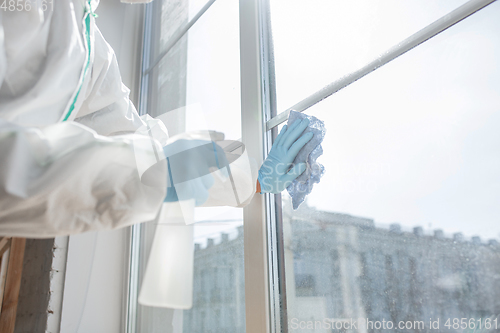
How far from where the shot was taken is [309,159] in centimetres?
91

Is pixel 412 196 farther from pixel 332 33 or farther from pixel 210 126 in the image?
pixel 210 126

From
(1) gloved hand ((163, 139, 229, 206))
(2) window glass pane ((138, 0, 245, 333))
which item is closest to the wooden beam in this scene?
(2) window glass pane ((138, 0, 245, 333))

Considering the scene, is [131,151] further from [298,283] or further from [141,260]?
[141,260]

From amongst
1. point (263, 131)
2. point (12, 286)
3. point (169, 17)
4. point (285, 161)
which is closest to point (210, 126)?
point (263, 131)

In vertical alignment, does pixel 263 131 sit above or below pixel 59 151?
above

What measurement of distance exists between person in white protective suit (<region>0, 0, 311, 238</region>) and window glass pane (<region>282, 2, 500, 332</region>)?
138 millimetres

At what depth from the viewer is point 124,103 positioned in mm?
1155

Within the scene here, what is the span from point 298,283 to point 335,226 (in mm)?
190

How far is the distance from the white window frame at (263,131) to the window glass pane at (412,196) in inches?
1.2

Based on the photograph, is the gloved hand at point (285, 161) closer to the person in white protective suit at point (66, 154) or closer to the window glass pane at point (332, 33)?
the person in white protective suit at point (66, 154)

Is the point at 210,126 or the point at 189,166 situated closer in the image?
the point at 189,166

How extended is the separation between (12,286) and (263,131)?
5.96 feet

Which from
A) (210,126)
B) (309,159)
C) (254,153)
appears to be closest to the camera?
(309,159)

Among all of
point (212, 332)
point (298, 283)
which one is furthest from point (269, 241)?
point (212, 332)
